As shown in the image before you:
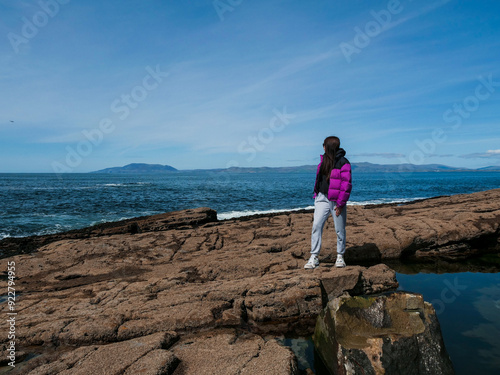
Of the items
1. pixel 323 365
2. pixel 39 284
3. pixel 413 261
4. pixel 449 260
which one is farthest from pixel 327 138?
pixel 39 284

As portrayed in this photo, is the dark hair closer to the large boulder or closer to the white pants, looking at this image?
the white pants

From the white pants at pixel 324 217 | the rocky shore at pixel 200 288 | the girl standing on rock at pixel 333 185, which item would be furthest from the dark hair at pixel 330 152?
the rocky shore at pixel 200 288

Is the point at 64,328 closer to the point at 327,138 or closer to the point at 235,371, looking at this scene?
the point at 235,371

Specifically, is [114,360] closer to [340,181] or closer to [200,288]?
[200,288]

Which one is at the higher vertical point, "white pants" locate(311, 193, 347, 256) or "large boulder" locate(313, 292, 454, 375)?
"white pants" locate(311, 193, 347, 256)

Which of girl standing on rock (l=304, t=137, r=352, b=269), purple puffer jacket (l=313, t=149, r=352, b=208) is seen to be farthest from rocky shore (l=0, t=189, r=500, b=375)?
purple puffer jacket (l=313, t=149, r=352, b=208)

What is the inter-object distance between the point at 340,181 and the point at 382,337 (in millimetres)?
3097

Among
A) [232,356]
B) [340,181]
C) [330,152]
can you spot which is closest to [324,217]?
[340,181]

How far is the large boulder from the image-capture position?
153 inches

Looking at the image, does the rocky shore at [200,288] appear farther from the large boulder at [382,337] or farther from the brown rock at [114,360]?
the large boulder at [382,337]

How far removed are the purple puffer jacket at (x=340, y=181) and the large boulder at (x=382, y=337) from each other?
85.1 inches

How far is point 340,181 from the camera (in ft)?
20.7

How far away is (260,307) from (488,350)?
11.8 ft

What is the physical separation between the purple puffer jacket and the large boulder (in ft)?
7.09
